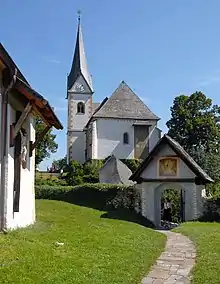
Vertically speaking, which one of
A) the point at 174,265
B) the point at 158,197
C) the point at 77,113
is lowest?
the point at 174,265

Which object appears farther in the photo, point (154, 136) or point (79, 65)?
point (79, 65)

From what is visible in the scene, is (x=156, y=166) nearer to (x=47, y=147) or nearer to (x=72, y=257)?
(x=72, y=257)

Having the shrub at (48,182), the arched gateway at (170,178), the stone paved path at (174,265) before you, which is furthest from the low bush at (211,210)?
the shrub at (48,182)

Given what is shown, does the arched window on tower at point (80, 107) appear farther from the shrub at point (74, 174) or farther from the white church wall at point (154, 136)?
the white church wall at point (154, 136)

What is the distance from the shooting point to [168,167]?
25.7 m

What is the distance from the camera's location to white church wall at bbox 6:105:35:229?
1118cm

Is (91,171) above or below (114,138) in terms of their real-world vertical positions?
below

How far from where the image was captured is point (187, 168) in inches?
1005

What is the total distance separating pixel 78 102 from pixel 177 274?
57023 mm

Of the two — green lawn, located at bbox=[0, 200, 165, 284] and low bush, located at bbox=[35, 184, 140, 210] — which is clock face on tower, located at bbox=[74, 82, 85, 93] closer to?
low bush, located at bbox=[35, 184, 140, 210]

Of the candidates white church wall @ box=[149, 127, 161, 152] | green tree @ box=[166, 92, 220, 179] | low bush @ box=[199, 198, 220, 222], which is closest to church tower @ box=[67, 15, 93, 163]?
white church wall @ box=[149, 127, 161, 152]

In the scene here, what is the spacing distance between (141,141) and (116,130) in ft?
12.3

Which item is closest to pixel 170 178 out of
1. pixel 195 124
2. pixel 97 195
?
pixel 97 195

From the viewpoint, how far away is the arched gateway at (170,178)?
25.2m
